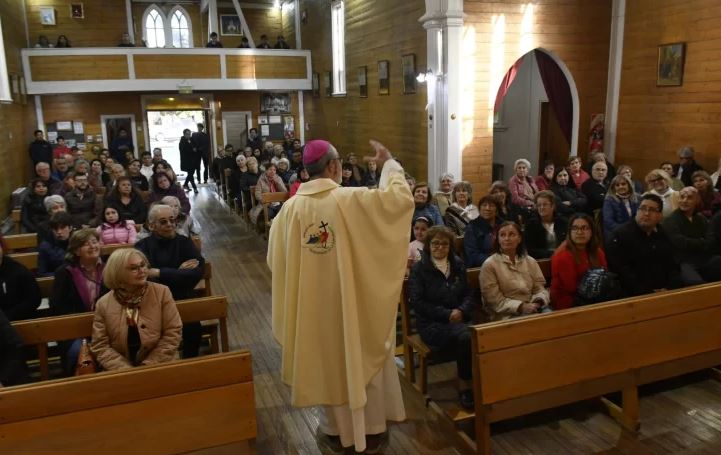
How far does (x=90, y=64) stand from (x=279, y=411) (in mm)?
12216

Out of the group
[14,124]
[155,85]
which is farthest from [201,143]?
[14,124]

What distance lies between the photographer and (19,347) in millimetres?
3064

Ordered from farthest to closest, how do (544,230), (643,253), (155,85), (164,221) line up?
(155,85), (544,230), (164,221), (643,253)

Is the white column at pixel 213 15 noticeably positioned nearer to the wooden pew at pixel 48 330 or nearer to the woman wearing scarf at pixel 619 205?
the woman wearing scarf at pixel 619 205

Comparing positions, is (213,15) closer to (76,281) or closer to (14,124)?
(14,124)

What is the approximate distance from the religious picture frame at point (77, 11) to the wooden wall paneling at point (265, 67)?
449 centimetres

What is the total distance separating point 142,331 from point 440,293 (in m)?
1.78

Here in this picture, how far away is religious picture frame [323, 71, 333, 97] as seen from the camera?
13.5m

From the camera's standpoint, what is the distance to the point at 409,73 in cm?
905

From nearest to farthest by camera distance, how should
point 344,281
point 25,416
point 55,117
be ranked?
point 25,416 → point 344,281 → point 55,117

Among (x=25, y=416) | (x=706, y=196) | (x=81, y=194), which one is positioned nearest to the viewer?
(x=25, y=416)

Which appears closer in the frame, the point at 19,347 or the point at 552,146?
the point at 19,347

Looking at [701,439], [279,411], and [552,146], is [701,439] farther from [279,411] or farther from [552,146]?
[552,146]

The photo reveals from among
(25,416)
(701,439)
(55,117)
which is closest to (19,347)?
(25,416)
